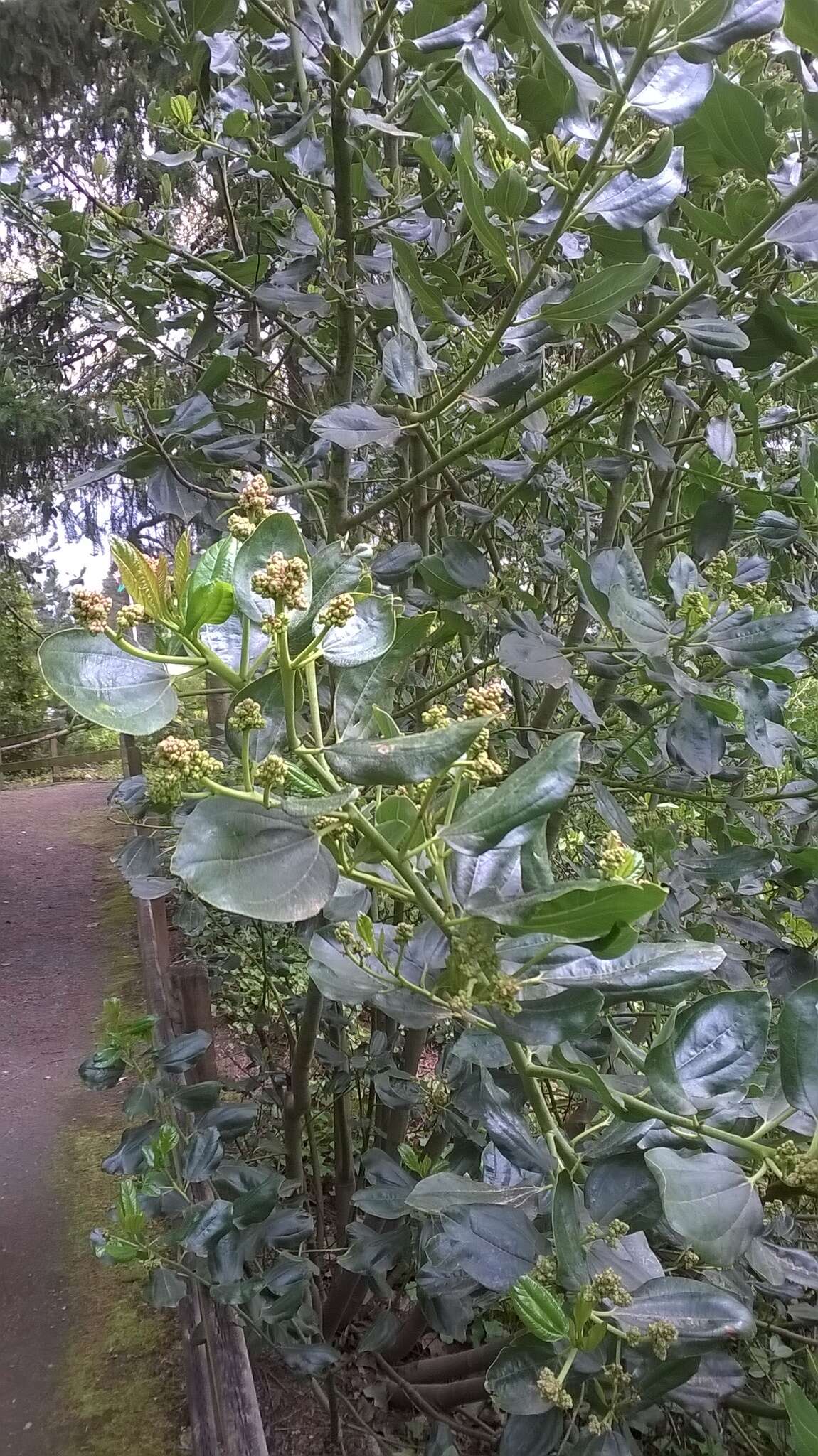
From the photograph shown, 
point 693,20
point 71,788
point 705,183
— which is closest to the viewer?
point 693,20

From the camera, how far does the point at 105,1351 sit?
2.67 m

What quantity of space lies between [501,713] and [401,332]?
925 millimetres

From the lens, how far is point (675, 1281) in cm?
85

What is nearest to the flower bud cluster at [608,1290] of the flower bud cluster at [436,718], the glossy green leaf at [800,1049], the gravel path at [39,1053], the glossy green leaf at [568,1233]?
the glossy green leaf at [568,1233]

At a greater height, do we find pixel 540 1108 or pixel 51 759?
pixel 540 1108

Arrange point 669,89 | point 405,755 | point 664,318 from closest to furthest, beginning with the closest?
1. point 405,755
2. point 669,89
3. point 664,318

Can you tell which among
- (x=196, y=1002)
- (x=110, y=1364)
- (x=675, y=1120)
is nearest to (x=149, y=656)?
(x=675, y=1120)

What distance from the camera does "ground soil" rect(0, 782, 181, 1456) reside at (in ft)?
8.16

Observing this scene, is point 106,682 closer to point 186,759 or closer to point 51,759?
point 186,759

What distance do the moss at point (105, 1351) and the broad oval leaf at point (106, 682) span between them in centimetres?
201

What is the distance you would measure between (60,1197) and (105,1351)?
846 millimetres

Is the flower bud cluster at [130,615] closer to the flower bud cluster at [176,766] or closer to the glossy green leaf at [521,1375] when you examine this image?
the flower bud cluster at [176,766]

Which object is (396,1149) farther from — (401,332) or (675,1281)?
(401,332)

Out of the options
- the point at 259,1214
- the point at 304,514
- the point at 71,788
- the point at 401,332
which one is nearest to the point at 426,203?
the point at 401,332
